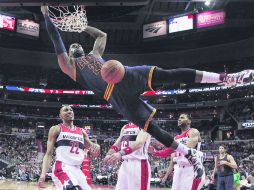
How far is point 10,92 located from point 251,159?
2850cm

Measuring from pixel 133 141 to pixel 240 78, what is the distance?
241 centimetres

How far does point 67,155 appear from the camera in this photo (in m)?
6.09

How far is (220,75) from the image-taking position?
5.30 metres

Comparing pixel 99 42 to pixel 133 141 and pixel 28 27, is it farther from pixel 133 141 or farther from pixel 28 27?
pixel 28 27

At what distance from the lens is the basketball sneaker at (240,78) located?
201 inches

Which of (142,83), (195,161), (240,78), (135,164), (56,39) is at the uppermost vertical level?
(56,39)

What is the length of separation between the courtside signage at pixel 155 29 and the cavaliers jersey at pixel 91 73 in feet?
70.7

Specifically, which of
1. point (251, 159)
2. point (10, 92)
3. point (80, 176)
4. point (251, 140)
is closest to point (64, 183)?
point (80, 176)

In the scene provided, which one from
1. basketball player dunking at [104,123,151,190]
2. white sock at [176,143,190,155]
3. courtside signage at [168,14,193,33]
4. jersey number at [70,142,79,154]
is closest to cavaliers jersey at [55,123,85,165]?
jersey number at [70,142,79,154]

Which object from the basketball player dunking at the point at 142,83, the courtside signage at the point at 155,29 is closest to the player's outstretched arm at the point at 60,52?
the basketball player dunking at the point at 142,83

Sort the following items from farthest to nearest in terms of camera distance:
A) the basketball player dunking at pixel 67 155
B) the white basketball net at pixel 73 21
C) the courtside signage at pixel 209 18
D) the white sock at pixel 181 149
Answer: the courtside signage at pixel 209 18, the white basketball net at pixel 73 21, the basketball player dunking at pixel 67 155, the white sock at pixel 181 149

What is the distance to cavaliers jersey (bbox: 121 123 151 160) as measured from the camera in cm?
665

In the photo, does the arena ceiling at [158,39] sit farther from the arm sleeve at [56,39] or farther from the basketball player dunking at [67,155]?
the arm sleeve at [56,39]

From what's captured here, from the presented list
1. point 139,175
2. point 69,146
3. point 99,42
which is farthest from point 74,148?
point 99,42
